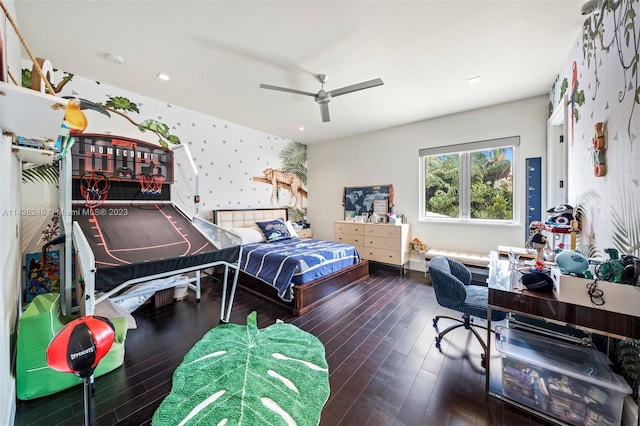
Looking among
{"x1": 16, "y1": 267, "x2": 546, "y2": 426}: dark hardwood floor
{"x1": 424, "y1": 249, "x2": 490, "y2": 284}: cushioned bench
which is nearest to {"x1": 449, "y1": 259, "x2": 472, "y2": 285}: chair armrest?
{"x1": 16, "y1": 267, "x2": 546, "y2": 426}: dark hardwood floor

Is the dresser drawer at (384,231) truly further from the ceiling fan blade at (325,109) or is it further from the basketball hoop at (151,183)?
the basketball hoop at (151,183)

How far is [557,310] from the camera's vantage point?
1.31 m

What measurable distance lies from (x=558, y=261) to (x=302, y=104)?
11.0ft

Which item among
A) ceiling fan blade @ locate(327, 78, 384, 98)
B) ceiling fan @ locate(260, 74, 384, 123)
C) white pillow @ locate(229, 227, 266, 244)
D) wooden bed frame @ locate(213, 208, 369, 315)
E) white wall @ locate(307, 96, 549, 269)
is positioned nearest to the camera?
ceiling fan blade @ locate(327, 78, 384, 98)

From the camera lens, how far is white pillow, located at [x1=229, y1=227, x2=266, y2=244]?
4005mm

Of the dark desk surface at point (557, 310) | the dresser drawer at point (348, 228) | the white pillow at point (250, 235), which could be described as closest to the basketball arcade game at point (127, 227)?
the white pillow at point (250, 235)

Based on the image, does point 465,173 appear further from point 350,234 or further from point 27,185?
point 27,185

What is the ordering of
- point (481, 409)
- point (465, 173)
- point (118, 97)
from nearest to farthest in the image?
point (481, 409), point (118, 97), point (465, 173)

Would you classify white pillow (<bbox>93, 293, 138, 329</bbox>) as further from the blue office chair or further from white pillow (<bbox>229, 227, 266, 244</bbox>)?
the blue office chair

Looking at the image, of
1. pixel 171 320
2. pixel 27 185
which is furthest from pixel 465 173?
pixel 27 185

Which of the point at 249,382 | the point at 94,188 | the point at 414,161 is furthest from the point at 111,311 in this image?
the point at 414,161

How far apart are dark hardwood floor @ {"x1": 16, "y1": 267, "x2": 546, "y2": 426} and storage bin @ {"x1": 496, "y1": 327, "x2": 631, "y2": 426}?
0.14 metres

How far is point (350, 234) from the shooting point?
16.0ft

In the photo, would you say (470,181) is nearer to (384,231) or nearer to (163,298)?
(384,231)
